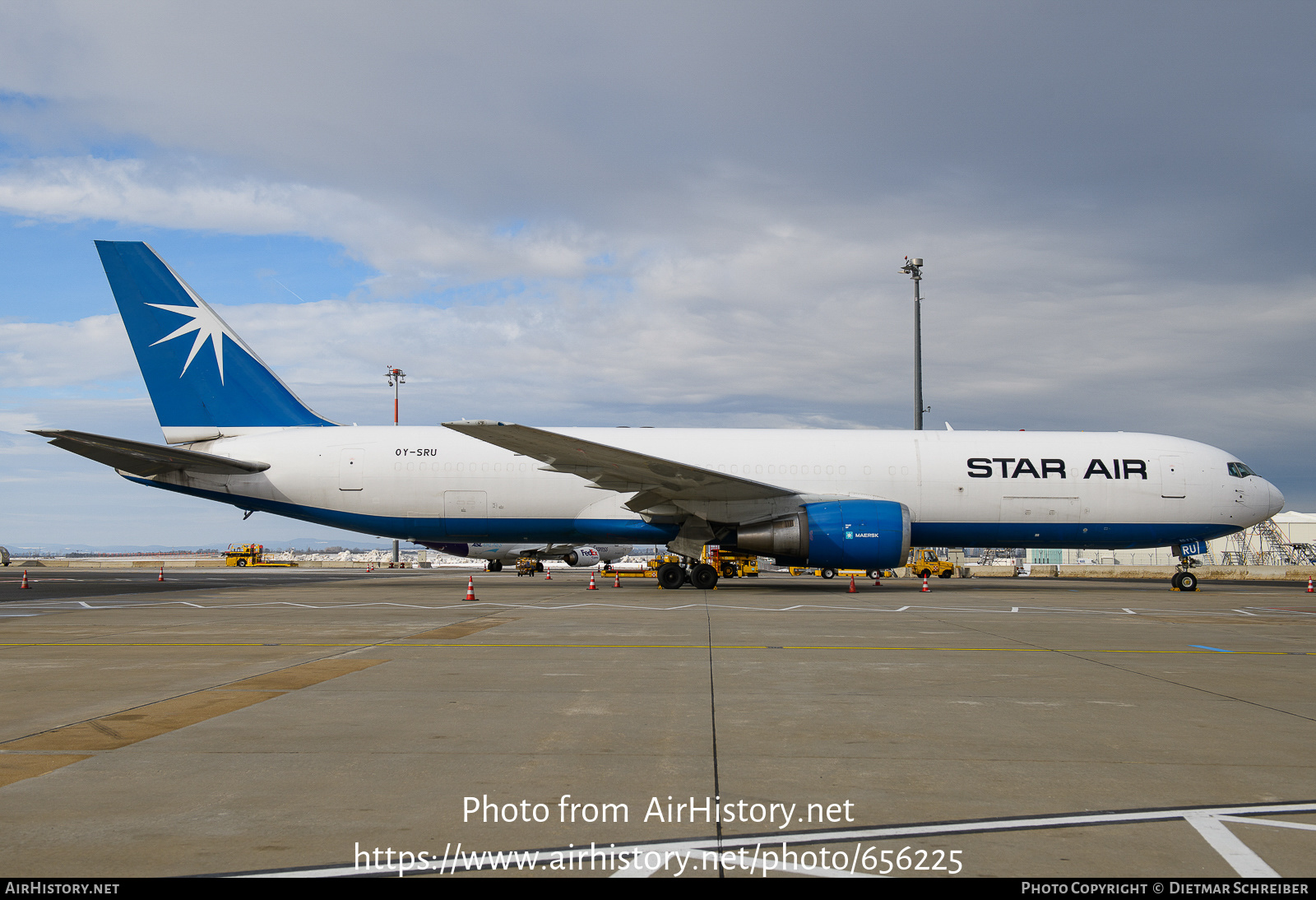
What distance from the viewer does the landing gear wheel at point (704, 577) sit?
1981cm

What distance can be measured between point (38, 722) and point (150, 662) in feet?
→ 9.16

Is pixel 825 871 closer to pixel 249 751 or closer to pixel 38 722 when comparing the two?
pixel 249 751

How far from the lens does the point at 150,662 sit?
7805 mm

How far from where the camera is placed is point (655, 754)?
446 cm

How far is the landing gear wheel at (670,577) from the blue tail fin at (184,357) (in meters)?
11.1

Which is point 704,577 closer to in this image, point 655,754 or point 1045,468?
point 1045,468

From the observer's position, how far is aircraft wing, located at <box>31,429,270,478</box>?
59.9 feet

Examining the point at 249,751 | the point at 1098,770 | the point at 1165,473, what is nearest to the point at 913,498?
the point at 1165,473

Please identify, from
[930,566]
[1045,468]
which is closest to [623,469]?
[1045,468]

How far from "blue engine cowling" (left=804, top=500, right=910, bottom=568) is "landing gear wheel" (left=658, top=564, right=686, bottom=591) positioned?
3.43m

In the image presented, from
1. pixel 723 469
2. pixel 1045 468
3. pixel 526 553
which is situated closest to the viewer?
pixel 723 469

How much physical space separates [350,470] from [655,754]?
18.4 m

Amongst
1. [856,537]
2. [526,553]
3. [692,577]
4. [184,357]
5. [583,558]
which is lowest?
[583,558]

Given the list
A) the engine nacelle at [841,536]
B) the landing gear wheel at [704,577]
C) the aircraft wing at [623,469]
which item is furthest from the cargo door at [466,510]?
the engine nacelle at [841,536]
